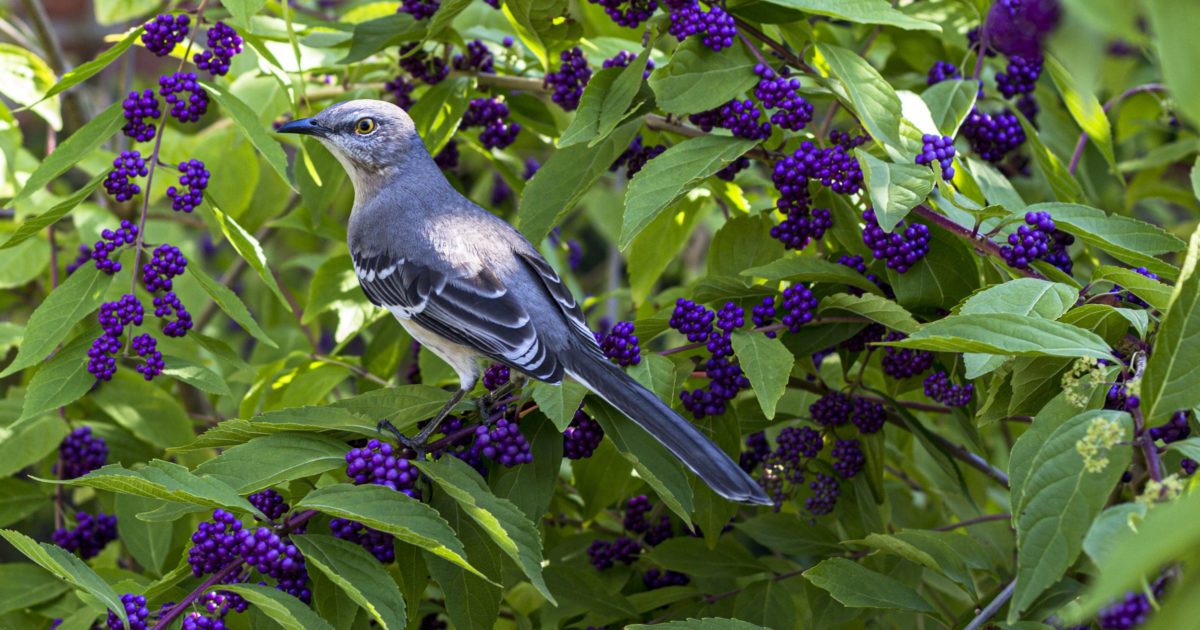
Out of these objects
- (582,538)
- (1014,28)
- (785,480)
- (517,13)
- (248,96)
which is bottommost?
(582,538)

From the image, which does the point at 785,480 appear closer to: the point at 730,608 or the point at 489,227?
the point at 730,608

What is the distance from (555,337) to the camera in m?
2.84

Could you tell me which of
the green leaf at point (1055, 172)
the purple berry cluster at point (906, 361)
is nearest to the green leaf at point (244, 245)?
the purple berry cluster at point (906, 361)

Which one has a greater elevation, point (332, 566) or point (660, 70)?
point (660, 70)

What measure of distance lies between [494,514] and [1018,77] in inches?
83.6

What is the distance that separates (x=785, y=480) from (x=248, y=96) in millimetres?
2184

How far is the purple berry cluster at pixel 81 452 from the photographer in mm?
2996

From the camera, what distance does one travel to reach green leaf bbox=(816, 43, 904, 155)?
7.57 feet

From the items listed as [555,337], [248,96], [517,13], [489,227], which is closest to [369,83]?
[248,96]

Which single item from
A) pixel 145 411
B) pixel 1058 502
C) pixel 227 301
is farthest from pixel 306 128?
pixel 1058 502

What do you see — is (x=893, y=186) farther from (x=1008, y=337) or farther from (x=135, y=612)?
(x=135, y=612)

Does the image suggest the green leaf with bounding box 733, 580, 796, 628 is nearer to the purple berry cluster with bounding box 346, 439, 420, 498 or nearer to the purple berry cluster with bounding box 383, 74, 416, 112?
the purple berry cluster with bounding box 346, 439, 420, 498

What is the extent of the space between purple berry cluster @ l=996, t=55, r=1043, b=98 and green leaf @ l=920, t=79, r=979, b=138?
38 cm

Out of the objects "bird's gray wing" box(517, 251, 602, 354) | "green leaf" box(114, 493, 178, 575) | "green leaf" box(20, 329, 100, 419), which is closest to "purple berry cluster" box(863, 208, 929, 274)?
"bird's gray wing" box(517, 251, 602, 354)
